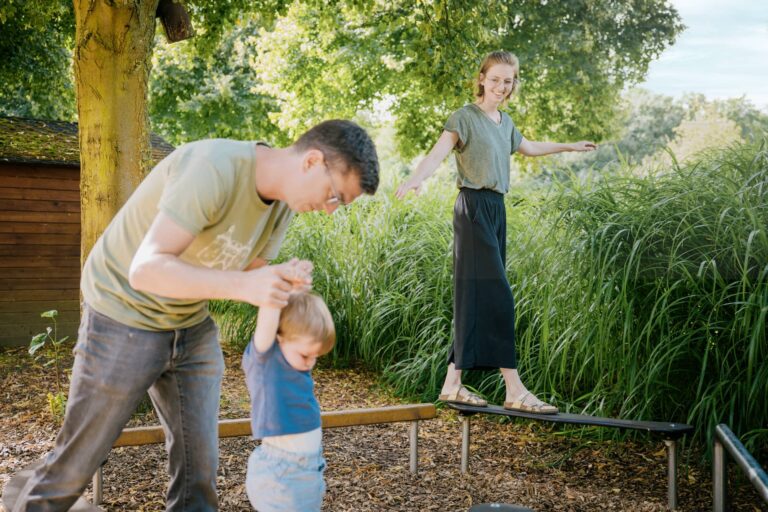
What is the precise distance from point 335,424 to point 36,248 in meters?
7.28

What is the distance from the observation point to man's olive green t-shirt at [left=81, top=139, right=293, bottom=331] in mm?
1925

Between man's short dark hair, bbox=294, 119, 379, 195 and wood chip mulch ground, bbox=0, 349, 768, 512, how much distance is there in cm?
229

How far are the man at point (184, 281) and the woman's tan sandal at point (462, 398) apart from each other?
1942mm

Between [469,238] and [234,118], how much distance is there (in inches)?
633

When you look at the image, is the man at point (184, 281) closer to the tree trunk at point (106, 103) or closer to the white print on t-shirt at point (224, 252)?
the white print on t-shirt at point (224, 252)

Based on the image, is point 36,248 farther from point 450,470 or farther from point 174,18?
point 450,470

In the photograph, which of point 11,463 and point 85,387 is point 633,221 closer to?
point 85,387

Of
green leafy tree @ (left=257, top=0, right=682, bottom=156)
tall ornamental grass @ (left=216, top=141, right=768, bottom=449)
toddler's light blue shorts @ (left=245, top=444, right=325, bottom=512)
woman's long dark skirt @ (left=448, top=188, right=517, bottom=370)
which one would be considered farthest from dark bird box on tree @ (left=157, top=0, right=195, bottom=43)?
green leafy tree @ (left=257, top=0, right=682, bottom=156)

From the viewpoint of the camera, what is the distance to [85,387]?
7.31 feet

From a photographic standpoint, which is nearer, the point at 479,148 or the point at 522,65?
the point at 479,148

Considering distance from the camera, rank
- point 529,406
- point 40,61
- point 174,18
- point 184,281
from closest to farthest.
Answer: point 184,281, point 529,406, point 174,18, point 40,61

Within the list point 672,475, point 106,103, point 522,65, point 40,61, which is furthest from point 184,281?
point 522,65

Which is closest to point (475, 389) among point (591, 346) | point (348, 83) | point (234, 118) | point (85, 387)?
point (591, 346)

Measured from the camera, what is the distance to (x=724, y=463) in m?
3.37
